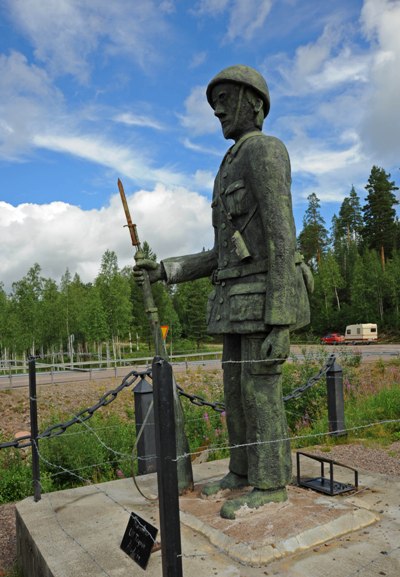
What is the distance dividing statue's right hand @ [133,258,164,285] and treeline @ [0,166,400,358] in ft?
62.1

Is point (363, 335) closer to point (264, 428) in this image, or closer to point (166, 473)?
point (264, 428)

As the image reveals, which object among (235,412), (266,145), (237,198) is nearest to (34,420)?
(235,412)

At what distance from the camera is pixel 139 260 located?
3.99m

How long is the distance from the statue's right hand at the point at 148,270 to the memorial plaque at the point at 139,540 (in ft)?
5.68

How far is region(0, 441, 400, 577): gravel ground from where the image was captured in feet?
15.1

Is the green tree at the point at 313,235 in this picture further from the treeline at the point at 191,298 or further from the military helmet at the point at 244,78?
the military helmet at the point at 244,78

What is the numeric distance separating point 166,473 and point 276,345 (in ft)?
4.74

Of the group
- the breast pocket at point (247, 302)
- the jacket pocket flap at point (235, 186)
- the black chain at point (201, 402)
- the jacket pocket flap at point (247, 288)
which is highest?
the jacket pocket flap at point (235, 186)

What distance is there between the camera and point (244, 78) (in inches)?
140

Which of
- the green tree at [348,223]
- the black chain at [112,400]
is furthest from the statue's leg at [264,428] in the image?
the green tree at [348,223]

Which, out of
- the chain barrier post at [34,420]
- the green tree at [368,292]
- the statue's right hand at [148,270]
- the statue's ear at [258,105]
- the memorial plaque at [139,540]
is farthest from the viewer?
the green tree at [368,292]

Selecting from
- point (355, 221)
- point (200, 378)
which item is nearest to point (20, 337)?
point (200, 378)

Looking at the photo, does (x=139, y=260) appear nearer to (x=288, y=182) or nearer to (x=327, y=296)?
(x=288, y=182)

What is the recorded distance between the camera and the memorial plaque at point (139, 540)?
2.88 metres
